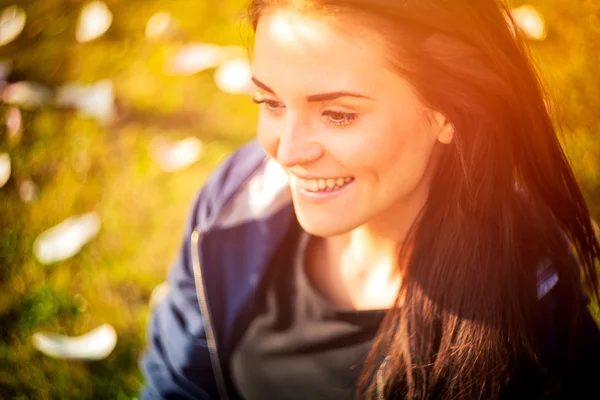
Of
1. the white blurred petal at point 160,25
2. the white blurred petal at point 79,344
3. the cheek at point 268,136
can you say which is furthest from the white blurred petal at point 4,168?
the cheek at point 268,136

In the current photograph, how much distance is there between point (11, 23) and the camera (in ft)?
8.04

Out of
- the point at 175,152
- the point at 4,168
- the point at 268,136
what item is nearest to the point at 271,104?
the point at 268,136

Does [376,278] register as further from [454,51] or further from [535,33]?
[535,33]

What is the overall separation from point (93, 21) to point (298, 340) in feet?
5.93

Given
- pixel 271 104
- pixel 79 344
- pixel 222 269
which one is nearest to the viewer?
pixel 271 104

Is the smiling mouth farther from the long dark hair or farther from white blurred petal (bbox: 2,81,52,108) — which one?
white blurred petal (bbox: 2,81,52,108)

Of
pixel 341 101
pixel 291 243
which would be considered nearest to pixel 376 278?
pixel 291 243

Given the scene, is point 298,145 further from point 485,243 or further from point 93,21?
point 93,21

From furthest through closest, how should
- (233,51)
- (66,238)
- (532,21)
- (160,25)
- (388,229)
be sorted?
(160,25), (233,51), (532,21), (66,238), (388,229)

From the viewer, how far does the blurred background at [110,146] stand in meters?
1.78

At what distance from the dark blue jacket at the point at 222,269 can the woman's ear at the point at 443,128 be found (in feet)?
1.11

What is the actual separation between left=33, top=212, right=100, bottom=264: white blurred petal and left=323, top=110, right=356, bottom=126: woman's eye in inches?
51.5

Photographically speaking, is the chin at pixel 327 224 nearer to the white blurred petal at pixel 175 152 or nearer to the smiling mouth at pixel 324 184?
the smiling mouth at pixel 324 184

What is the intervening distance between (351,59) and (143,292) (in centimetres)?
126
